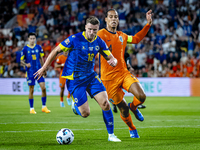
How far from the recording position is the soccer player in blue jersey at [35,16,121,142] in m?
5.58

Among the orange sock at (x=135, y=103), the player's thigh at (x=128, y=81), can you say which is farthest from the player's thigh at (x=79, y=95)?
the orange sock at (x=135, y=103)

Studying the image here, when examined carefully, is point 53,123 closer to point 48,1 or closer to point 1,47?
point 1,47

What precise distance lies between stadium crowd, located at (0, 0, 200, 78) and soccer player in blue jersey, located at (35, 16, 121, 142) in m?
13.1

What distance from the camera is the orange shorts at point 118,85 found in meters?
6.32

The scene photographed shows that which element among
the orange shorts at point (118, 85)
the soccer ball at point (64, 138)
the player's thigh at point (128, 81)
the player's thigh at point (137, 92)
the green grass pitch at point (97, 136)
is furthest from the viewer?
the orange shorts at point (118, 85)

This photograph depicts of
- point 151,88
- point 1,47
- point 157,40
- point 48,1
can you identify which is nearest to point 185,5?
point 157,40

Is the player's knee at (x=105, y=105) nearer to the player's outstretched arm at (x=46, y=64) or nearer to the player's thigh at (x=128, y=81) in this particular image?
the player's thigh at (x=128, y=81)

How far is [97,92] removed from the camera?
5.61 meters

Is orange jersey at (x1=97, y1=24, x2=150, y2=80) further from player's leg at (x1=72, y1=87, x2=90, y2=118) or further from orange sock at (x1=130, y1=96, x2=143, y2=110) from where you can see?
player's leg at (x1=72, y1=87, x2=90, y2=118)

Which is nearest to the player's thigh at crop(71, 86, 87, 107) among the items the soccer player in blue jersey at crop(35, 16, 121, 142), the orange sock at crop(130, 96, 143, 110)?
the soccer player in blue jersey at crop(35, 16, 121, 142)

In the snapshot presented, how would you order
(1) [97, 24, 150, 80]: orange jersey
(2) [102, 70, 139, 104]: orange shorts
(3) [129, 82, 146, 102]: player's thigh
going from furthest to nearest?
(1) [97, 24, 150, 80]: orange jersey
(2) [102, 70, 139, 104]: orange shorts
(3) [129, 82, 146, 102]: player's thigh

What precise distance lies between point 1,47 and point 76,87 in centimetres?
1748

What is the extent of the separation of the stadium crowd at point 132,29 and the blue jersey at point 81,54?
1311cm

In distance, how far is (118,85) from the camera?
6438mm
